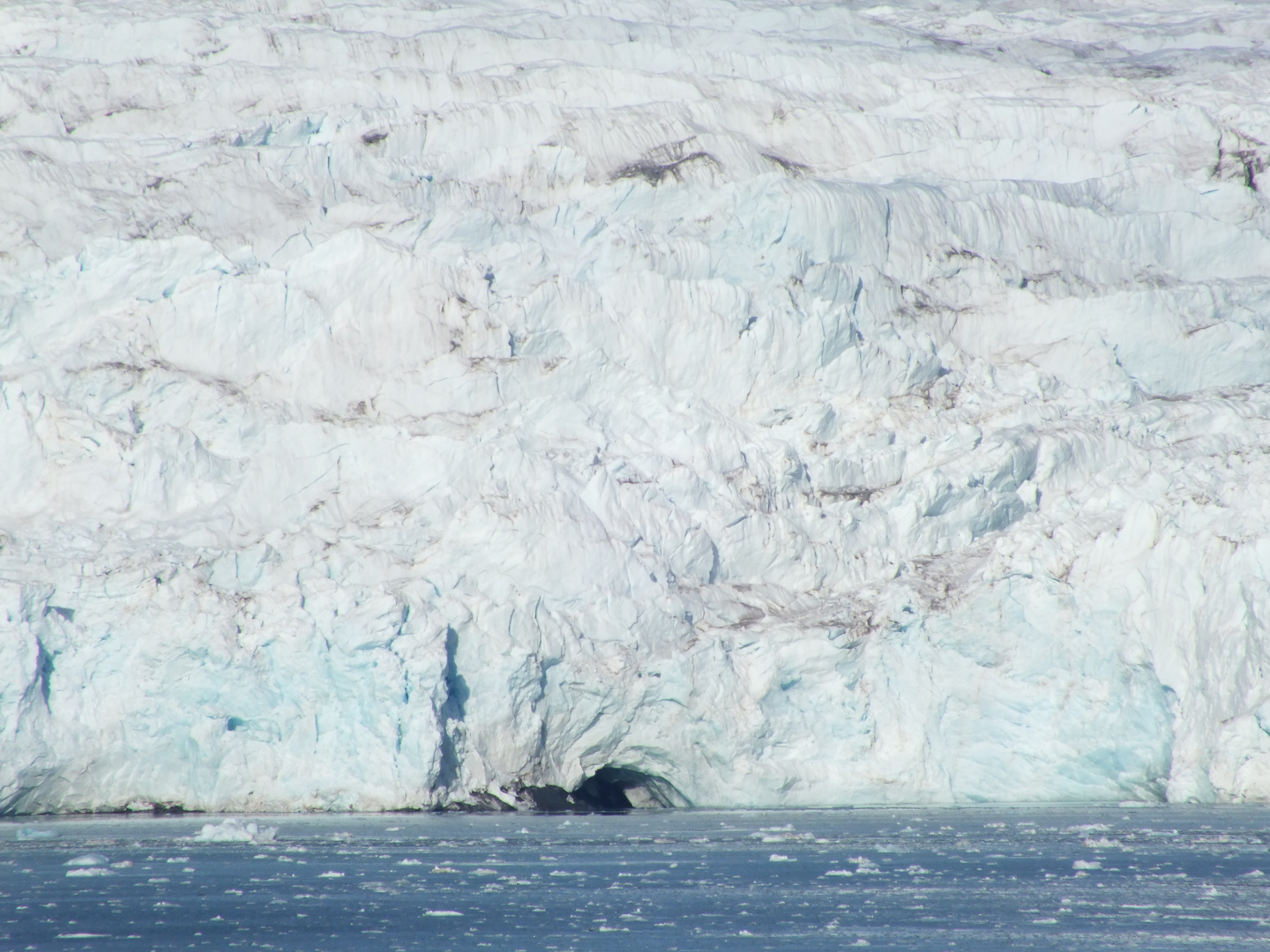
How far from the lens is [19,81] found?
2923cm

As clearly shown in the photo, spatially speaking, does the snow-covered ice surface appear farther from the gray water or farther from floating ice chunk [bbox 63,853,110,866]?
floating ice chunk [bbox 63,853,110,866]

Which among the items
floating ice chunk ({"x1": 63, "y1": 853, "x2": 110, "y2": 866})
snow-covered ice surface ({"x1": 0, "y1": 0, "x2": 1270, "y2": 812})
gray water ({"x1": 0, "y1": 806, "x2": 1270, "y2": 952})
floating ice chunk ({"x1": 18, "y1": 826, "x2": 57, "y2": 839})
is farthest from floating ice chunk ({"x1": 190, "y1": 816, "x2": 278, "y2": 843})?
floating ice chunk ({"x1": 63, "y1": 853, "x2": 110, "y2": 866})

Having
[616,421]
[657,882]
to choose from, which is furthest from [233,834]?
[616,421]

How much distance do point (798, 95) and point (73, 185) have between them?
13.4 metres

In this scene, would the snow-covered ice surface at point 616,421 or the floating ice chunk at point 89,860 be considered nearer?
the floating ice chunk at point 89,860

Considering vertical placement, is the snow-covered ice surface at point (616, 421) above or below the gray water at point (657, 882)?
above

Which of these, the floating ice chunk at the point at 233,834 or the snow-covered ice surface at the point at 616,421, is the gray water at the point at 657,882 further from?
the snow-covered ice surface at the point at 616,421

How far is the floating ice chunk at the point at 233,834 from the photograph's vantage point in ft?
62.4

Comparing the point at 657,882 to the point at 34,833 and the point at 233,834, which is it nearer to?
the point at 233,834

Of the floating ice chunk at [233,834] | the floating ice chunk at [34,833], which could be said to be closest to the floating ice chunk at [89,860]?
the floating ice chunk at [34,833]

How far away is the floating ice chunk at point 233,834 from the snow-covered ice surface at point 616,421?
1244 millimetres

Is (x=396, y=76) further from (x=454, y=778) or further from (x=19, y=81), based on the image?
(x=454, y=778)

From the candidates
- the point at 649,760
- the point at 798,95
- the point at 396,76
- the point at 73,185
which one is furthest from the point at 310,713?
the point at 798,95

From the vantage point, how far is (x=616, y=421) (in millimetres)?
23859
